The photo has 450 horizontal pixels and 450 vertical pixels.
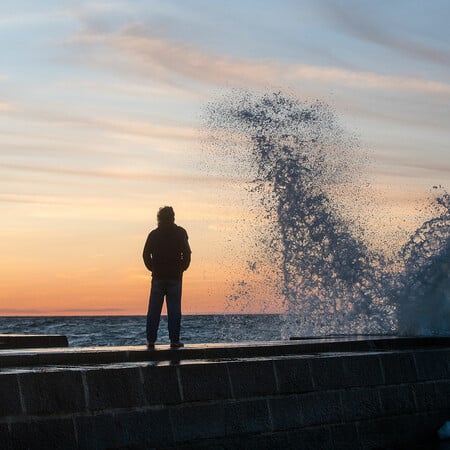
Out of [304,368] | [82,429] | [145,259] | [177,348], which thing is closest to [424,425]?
[304,368]

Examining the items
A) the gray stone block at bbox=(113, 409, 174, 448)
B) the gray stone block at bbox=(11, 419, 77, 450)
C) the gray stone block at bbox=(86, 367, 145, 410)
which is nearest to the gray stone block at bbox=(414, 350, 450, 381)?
the gray stone block at bbox=(113, 409, 174, 448)

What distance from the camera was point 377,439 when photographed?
9.57m

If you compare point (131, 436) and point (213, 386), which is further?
point (213, 386)

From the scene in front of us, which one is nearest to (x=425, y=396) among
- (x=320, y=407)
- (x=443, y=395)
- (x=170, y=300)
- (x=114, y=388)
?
(x=443, y=395)

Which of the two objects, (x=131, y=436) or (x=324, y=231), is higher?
(x=324, y=231)

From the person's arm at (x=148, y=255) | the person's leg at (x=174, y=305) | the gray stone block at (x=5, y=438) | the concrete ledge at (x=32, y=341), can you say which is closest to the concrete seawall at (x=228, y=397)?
the gray stone block at (x=5, y=438)

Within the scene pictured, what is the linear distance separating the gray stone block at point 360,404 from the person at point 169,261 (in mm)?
2621

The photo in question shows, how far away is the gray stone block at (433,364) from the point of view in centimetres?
1040

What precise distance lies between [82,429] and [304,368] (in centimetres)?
259

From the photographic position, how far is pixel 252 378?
8.51 m

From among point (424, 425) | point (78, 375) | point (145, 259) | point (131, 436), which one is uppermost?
point (145, 259)

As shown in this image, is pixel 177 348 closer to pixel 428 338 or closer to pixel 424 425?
pixel 424 425

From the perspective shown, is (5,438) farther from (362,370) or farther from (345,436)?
(362,370)

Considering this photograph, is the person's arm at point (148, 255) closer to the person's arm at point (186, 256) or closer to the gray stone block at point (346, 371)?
the person's arm at point (186, 256)
